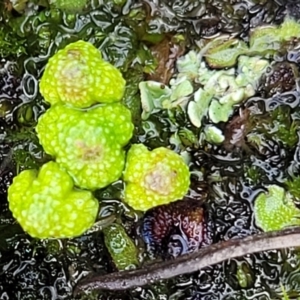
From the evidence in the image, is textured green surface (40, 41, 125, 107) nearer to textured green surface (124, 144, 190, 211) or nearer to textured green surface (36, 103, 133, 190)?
textured green surface (36, 103, 133, 190)

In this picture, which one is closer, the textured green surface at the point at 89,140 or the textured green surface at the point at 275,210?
the textured green surface at the point at 89,140

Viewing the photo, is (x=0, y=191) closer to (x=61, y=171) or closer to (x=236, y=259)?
(x=61, y=171)

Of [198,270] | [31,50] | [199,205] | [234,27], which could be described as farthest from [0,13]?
[198,270]

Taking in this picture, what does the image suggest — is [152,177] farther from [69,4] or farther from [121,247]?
[69,4]

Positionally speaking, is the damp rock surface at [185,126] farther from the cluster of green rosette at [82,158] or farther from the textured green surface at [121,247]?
the cluster of green rosette at [82,158]

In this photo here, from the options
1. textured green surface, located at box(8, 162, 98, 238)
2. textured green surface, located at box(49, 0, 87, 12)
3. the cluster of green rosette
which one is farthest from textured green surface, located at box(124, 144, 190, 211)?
textured green surface, located at box(49, 0, 87, 12)

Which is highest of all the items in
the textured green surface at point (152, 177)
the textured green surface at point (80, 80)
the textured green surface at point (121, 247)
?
the textured green surface at point (80, 80)

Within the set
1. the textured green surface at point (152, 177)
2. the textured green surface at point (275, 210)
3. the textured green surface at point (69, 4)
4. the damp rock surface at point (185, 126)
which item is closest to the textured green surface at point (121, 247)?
the damp rock surface at point (185, 126)
